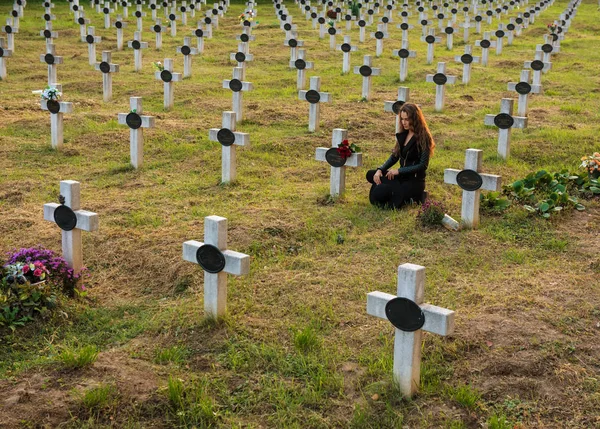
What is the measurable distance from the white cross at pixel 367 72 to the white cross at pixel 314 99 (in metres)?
2.16

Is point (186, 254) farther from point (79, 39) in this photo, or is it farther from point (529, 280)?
point (79, 39)

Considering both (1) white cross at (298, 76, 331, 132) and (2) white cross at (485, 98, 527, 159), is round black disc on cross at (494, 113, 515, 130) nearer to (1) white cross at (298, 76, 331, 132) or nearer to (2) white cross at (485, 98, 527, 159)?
(2) white cross at (485, 98, 527, 159)

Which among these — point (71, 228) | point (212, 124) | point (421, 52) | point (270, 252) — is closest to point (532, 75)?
point (421, 52)

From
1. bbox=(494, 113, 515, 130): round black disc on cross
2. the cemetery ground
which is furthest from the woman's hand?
bbox=(494, 113, 515, 130): round black disc on cross

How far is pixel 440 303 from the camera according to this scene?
20.7 ft

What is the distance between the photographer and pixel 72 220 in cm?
688

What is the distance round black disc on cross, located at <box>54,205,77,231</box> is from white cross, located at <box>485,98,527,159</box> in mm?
5702

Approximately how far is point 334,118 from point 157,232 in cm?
553

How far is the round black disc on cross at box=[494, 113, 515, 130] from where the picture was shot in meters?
10.2

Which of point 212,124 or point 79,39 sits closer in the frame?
point 212,124

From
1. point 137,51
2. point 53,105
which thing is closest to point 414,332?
point 53,105

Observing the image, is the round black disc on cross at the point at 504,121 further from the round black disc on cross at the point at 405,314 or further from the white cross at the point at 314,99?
the round black disc on cross at the point at 405,314

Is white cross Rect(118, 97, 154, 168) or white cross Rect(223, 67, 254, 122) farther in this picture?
white cross Rect(223, 67, 254, 122)

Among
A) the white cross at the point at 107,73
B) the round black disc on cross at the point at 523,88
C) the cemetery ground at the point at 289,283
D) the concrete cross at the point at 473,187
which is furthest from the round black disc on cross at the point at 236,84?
the concrete cross at the point at 473,187
